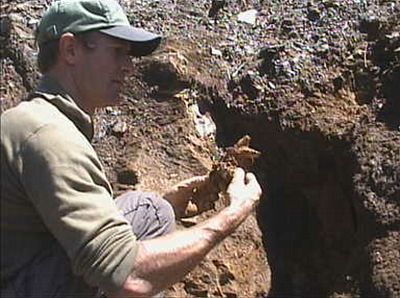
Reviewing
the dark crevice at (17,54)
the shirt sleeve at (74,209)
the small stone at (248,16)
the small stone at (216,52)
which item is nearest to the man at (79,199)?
the shirt sleeve at (74,209)

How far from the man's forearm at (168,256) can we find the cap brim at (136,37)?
53 centimetres

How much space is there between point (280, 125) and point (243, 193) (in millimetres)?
1597

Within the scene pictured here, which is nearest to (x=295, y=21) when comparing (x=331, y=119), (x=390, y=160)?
(x=331, y=119)

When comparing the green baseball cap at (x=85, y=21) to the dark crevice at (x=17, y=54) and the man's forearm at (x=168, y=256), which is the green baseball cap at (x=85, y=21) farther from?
the dark crevice at (x=17, y=54)

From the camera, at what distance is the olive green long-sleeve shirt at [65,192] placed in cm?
245

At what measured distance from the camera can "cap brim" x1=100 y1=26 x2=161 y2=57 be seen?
108 inches

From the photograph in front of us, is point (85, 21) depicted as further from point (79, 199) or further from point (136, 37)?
point (79, 199)

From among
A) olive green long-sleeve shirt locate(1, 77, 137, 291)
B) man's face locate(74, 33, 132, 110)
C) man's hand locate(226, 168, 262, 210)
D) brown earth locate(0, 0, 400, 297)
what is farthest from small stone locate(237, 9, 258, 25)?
olive green long-sleeve shirt locate(1, 77, 137, 291)

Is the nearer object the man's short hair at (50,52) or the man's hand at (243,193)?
the man's short hair at (50,52)

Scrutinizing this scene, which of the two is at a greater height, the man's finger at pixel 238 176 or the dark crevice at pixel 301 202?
the man's finger at pixel 238 176

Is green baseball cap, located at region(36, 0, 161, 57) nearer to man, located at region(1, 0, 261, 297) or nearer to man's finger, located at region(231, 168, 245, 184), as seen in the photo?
man, located at region(1, 0, 261, 297)

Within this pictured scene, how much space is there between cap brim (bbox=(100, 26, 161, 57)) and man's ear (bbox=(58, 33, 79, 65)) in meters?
0.09

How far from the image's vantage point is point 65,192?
2.46 metres

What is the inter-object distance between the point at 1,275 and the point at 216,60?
227 centimetres
